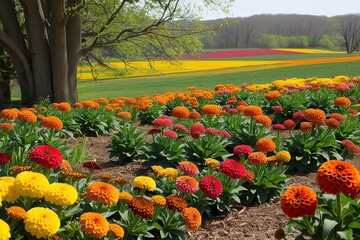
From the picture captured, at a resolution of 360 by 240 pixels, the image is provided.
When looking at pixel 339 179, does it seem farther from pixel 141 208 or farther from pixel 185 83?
pixel 185 83

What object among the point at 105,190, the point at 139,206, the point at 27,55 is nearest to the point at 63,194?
the point at 105,190

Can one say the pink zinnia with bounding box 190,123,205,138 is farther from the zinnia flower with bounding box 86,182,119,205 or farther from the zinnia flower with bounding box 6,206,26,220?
the zinnia flower with bounding box 6,206,26,220

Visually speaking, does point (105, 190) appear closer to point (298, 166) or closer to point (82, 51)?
point (298, 166)

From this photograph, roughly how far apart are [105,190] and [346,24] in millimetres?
77057

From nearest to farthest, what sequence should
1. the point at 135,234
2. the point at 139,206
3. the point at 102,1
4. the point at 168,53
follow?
the point at 139,206 < the point at 135,234 < the point at 102,1 < the point at 168,53

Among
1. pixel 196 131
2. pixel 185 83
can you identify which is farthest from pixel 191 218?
pixel 185 83

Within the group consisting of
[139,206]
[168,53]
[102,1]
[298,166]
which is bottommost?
[298,166]

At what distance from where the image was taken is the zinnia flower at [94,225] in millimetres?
2379

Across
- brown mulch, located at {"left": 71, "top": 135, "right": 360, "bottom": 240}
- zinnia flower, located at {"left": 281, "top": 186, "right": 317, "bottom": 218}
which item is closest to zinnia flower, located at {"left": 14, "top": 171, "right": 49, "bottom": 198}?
zinnia flower, located at {"left": 281, "top": 186, "right": 317, "bottom": 218}

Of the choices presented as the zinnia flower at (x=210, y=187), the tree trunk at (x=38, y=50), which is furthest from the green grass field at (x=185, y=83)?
the zinnia flower at (x=210, y=187)

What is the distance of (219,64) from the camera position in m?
40.1

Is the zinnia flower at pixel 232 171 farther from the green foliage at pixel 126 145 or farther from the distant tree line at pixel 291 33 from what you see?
the distant tree line at pixel 291 33

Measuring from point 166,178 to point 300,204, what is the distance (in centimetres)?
190

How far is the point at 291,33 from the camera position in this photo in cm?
7581
